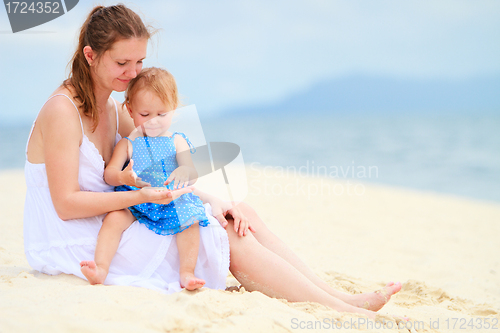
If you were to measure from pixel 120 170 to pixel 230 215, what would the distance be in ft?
2.46

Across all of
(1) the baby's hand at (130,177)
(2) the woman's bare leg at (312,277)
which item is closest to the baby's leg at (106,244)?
(1) the baby's hand at (130,177)

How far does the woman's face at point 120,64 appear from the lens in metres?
2.31

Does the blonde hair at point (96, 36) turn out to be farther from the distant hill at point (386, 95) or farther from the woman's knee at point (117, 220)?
the distant hill at point (386, 95)

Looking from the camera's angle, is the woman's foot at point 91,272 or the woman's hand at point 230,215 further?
the woman's hand at point 230,215

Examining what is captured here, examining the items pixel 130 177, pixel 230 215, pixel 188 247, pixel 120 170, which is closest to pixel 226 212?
pixel 230 215

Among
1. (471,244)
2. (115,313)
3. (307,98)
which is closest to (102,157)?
(115,313)

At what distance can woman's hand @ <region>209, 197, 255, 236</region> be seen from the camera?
91.2 inches

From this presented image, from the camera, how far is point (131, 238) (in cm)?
223

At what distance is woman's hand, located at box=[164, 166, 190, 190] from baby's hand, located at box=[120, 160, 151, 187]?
17 centimetres

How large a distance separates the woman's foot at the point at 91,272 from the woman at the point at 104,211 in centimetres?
8

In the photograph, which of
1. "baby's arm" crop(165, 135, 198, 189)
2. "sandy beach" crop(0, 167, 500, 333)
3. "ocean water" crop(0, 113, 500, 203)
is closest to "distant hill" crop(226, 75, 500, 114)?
"ocean water" crop(0, 113, 500, 203)

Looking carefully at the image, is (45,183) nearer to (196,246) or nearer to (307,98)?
(196,246)

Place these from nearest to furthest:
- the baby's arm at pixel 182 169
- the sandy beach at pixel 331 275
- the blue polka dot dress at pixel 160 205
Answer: the sandy beach at pixel 331 275, the blue polka dot dress at pixel 160 205, the baby's arm at pixel 182 169

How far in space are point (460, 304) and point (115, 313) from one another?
2.42m
